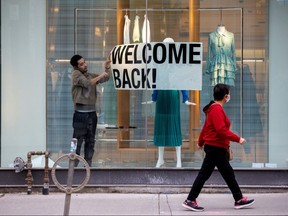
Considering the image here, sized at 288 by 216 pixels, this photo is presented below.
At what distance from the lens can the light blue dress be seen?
40.3 ft

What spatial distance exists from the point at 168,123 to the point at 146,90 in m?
0.64

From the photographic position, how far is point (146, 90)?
12273 millimetres

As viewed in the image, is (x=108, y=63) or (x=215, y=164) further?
(x=108, y=63)

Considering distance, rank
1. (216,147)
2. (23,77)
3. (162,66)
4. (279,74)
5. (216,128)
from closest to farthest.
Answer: (216,128)
(216,147)
(162,66)
(279,74)
(23,77)

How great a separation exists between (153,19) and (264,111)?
2.30 meters

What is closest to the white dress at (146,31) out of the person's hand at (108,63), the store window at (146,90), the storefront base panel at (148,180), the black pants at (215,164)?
the store window at (146,90)

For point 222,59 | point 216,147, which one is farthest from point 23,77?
point 216,147

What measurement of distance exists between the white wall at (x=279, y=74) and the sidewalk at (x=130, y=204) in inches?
36.7

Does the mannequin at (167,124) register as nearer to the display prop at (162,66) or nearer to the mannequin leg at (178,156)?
the mannequin leg at (178,156)

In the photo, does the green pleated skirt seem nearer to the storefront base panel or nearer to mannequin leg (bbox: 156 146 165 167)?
mannequin leg (bbox: 156 146 165 167)

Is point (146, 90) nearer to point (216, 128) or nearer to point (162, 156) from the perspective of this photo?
point (162, 156)

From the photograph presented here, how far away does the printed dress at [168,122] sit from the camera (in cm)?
1230

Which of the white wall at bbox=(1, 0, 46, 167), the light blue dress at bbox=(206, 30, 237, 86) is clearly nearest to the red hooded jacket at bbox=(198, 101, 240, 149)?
the light blue dress at bbox=(206, 30, 237, 86)

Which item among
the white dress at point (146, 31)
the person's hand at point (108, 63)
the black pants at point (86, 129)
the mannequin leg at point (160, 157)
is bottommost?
the mannequin leg at point (160, 157)
